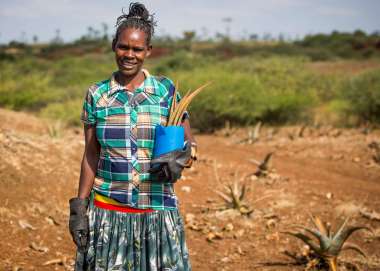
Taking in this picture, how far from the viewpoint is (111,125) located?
2.32 m

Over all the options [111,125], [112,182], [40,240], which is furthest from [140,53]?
[40,240]

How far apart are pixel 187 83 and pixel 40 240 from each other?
8.46m

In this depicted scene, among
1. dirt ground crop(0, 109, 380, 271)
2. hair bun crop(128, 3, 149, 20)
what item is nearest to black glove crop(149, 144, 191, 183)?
hair bun crop(128, 3, 149, 20)

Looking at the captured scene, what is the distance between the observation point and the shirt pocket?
7.59 feet

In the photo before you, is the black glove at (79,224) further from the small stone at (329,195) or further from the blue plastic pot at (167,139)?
the small stone at (329,195)

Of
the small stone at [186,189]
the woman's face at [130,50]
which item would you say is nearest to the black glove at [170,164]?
the woman's face at [130,50]

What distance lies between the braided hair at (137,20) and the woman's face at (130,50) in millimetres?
21

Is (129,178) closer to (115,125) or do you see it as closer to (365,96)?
(115,125)

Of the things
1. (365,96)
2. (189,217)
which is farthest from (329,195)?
(365,96)

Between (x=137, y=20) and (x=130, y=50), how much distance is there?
0.15 metres

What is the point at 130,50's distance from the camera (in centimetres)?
232

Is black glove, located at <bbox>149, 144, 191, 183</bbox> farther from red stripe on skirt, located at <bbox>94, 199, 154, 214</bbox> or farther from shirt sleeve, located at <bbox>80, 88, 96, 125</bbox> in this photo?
shirt sleeve, located at <bbox>80, 88, 96, 125</bbox>

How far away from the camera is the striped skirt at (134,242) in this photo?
91.6 inches

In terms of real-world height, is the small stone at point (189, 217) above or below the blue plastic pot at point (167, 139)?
below
